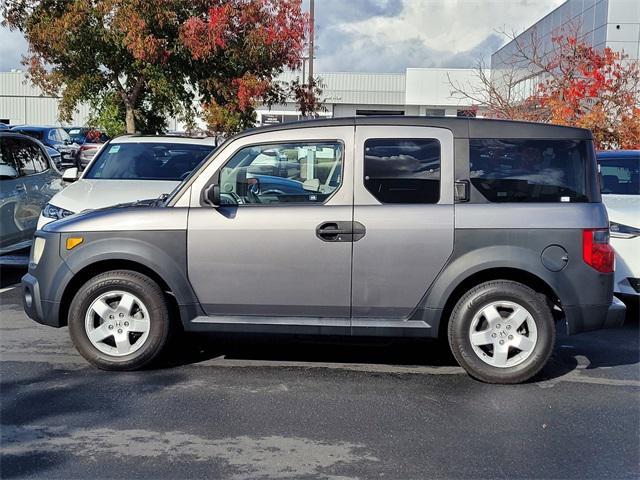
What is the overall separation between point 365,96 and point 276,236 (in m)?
43.5

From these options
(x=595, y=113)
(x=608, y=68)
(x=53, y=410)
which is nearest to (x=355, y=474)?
(x=53, y=410)

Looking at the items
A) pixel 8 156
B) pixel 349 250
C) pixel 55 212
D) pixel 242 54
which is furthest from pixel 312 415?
pixel 242 54

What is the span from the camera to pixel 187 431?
4352mm

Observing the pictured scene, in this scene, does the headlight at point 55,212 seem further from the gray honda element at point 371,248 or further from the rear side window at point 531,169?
the rear side window at point 531,169

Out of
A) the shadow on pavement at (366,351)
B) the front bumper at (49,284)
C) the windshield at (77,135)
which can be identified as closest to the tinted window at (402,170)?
the shadow on pavement at (366,351)

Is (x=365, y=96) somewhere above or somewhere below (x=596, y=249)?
above

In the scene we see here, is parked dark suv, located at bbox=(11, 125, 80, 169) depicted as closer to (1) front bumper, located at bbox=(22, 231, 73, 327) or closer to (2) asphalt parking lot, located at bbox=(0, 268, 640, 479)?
(1) front bumper, located at bbox=(22, 231, 73, 327)

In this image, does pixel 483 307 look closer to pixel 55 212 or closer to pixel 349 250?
pixel 349 250

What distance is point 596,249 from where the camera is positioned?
5.12m

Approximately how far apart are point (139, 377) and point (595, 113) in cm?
1008

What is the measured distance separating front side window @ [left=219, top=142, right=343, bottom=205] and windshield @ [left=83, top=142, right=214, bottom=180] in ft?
11.2

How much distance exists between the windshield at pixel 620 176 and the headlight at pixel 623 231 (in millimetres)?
1022

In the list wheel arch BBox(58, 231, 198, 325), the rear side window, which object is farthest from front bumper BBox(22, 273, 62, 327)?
the rear side window

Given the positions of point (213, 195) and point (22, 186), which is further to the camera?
point (22, 186)
